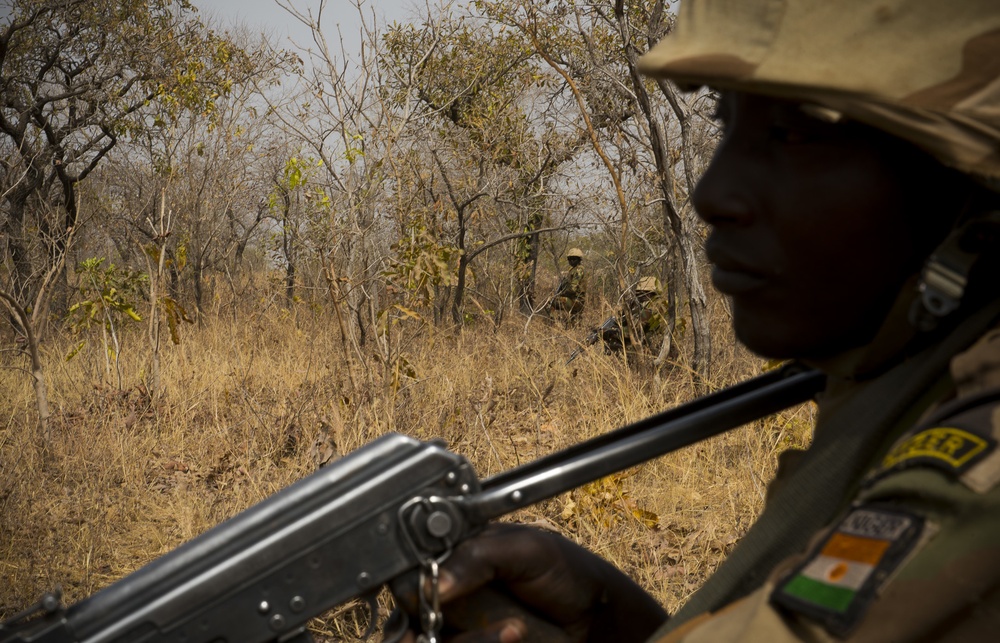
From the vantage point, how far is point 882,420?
0.85 meters

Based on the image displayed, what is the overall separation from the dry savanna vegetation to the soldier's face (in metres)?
2.50

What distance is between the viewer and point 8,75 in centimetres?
979

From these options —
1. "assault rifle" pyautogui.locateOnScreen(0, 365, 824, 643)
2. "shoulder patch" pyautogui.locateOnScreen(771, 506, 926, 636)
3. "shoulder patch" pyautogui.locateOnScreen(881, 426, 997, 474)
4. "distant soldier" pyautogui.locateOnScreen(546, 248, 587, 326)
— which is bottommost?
"distant soldier" pyautogui.locateOnScreen(546, 248, 587, 326)

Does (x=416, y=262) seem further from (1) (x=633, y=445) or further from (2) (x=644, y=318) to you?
(1) (x=633, y=445)

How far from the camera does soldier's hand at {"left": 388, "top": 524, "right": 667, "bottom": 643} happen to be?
1.10m

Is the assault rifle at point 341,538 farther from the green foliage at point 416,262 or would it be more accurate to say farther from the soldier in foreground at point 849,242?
the green foliage at point 416,262

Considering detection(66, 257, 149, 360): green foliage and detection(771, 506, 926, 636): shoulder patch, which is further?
detection(66, 257, 149, 360): green foliage

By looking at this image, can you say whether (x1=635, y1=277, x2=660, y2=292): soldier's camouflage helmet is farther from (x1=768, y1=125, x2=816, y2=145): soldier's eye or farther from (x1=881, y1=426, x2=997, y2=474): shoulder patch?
(x1=881, y1=426, x2=997, y2=474): shoulder patch

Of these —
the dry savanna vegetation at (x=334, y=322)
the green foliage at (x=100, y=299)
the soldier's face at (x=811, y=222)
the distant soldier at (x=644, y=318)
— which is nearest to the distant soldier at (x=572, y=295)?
the dry savanna vegetation at (x=334, y=322)

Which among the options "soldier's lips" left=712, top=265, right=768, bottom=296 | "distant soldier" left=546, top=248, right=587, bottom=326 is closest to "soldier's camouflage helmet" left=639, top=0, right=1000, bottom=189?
"soldier's lips" left=712, top=265, right=768, bottom=296

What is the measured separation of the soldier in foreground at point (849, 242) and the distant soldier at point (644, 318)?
474 cm

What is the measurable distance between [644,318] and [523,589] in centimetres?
538

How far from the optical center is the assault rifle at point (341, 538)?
108cm

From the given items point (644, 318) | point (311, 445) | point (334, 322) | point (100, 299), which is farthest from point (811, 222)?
point (334, 322)
